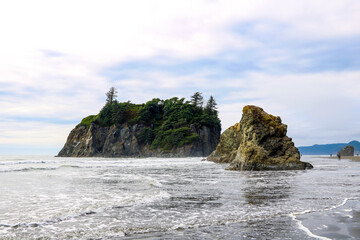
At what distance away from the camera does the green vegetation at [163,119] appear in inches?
3839

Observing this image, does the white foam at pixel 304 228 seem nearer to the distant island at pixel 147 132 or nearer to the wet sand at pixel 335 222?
the wet sand at pixel 335 222

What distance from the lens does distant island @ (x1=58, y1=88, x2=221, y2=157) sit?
9612 centimetres

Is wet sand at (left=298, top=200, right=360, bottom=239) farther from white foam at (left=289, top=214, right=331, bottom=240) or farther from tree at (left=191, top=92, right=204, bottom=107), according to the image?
tree at (left=191, top=92, right=204, bottom=107)

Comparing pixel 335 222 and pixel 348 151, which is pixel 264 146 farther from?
pixel 348 151

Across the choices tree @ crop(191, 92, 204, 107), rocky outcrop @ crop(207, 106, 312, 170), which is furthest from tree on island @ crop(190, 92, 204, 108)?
rocky outcrop @ crop(207, 106, 312, 170)

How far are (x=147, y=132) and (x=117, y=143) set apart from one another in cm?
1112

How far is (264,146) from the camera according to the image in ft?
94.1

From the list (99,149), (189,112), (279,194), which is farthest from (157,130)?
(279,194)

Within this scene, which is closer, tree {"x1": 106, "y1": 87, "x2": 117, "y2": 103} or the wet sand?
the wet sand

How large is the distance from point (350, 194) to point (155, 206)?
7761 mm

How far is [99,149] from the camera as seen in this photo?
335ft

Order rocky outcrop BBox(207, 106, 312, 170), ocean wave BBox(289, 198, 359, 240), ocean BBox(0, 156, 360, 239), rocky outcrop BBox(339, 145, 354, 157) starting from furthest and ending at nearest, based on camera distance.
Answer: rocky outcrop BBox(339, 145, 354, 157), rocky outcrop BBox(207, 106, 312, 170), ocean BBox(0, 156, 360, 239), ocean wave BBox(289, 198, 359, 240)

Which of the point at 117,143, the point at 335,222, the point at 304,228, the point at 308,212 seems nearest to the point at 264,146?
the point at 308,212

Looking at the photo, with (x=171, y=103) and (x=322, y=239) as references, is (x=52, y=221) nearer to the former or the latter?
(x=322, y=239)
